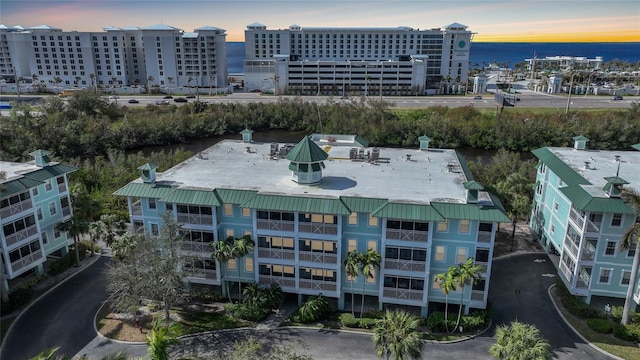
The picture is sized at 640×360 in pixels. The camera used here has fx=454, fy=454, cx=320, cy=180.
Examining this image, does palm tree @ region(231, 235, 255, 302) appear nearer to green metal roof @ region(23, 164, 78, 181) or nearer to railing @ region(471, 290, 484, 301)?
railing @ region(471, 290, 484, 301)

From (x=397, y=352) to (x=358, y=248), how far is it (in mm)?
12097

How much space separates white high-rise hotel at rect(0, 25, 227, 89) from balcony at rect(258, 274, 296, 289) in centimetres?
13807

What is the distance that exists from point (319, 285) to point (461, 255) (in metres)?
12.0

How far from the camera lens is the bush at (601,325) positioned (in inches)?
1409

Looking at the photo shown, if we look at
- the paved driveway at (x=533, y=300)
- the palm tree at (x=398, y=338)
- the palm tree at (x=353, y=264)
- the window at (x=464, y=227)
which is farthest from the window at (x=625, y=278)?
the palm tree at (x=353, y=264)

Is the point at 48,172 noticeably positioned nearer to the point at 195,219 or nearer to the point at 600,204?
the point at 195,219

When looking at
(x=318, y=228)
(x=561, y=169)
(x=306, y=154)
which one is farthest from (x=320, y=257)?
(x=561, y=169)

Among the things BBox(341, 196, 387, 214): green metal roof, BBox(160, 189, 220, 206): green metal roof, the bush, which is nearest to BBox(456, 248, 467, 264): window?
BBox(341, 196, 387, 214): green metal roof

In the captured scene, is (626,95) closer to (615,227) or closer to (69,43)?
(615,227)

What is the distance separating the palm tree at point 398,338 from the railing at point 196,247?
17.5m

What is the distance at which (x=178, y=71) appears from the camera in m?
168

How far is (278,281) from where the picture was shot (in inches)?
1551

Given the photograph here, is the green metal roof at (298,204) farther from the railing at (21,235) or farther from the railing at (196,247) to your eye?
the railing at (21,235)

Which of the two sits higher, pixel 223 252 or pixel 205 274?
pixel 223 252
